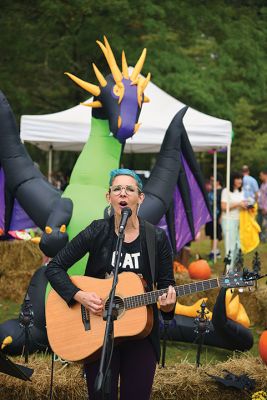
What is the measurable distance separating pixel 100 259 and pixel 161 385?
1388 mm

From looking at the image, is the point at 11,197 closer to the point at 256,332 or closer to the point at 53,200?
the point at 53,200

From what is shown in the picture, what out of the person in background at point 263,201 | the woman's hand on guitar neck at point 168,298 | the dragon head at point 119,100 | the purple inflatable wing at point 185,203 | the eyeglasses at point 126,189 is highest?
the dragon head at point 119,100

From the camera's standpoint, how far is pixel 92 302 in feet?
10.2

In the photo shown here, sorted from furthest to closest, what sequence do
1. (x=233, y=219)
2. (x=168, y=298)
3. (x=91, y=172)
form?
1. (x=233, y=219)
2. (x=91, y=172)
3. (x=168, y=298)

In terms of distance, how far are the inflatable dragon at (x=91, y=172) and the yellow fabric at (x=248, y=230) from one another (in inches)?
136

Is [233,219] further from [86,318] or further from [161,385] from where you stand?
[86,318]

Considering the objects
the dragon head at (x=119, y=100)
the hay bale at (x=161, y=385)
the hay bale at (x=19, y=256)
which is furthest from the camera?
the hay bale at (x=19, y=256)

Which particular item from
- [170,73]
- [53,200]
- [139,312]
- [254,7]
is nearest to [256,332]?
[53,200]

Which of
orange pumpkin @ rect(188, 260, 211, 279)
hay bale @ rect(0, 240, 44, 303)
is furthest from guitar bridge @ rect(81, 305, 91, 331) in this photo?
hay bale @ rect(0, 240, 44, 303)

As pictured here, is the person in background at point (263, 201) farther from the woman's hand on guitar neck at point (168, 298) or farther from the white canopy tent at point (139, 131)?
the woman's hand on guitar neck at point (168, 298)

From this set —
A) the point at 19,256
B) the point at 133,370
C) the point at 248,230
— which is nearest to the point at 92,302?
the point at 133,370

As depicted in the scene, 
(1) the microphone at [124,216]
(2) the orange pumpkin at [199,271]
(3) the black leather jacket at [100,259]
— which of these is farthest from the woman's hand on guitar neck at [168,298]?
(2) the orange pumpkin at [199,271]

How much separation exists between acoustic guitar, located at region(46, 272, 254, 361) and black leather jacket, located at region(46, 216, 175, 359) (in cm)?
7

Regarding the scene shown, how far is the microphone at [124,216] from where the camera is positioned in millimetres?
2833
